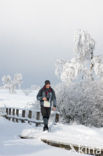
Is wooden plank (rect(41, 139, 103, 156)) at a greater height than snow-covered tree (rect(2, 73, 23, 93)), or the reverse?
wooden plank (rect(41, 139, 103, 156))

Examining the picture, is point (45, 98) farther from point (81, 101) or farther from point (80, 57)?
point (80, 57)

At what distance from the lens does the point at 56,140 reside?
7.76m

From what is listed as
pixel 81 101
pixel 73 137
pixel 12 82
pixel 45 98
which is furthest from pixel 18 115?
pixel 12 82

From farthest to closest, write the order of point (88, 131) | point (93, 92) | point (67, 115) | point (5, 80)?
1. point (5, 80)
2. point (93, 92)
3. point (67, 115)
4. point (88, 131)

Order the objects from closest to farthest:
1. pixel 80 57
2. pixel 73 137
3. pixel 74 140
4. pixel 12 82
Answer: pixel 74 140
pixel 73 137
pixel 80 57
pixel 12 82

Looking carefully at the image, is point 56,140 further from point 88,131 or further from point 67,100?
point 67,100

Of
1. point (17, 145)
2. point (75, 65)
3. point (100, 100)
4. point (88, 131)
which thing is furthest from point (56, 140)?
point (75, 65)

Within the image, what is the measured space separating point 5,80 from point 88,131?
9503 centimetres

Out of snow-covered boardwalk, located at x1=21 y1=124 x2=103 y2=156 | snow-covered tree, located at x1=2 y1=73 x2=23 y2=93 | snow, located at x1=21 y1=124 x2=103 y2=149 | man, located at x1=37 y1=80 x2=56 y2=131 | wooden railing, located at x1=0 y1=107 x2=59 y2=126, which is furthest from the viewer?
snow-covered tree, located at x1=2 y1=73 x2=23 y2=93

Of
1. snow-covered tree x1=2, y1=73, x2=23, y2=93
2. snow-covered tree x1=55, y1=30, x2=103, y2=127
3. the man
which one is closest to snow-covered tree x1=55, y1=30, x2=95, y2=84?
snow-covered tree x1=55, y1=30, x2=103, y2=127

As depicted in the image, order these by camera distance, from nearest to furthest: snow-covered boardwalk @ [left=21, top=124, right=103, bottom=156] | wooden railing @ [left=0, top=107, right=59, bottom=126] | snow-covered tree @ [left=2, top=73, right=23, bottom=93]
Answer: snow-covered boardwalk @ [left=21, top=124, right=103, bottom=156], wooden railing @ [left=0, top=107, right=59, bottom=126], snow-covered tree @ [left=2, top=73, right=23, bottom=93]

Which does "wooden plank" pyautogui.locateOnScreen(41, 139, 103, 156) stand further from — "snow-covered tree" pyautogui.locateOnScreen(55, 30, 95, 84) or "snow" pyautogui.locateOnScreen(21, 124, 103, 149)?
"snow-covered tree" pyautogui.locateOnScreen(55, 30, 95, 84)

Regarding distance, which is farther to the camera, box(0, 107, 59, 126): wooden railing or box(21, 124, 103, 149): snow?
box(0, 107, 59, 126): wooden railing

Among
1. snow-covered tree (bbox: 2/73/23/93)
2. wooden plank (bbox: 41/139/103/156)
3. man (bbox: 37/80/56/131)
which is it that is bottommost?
snow-covered tree (bbox: 2/73/23/93)
